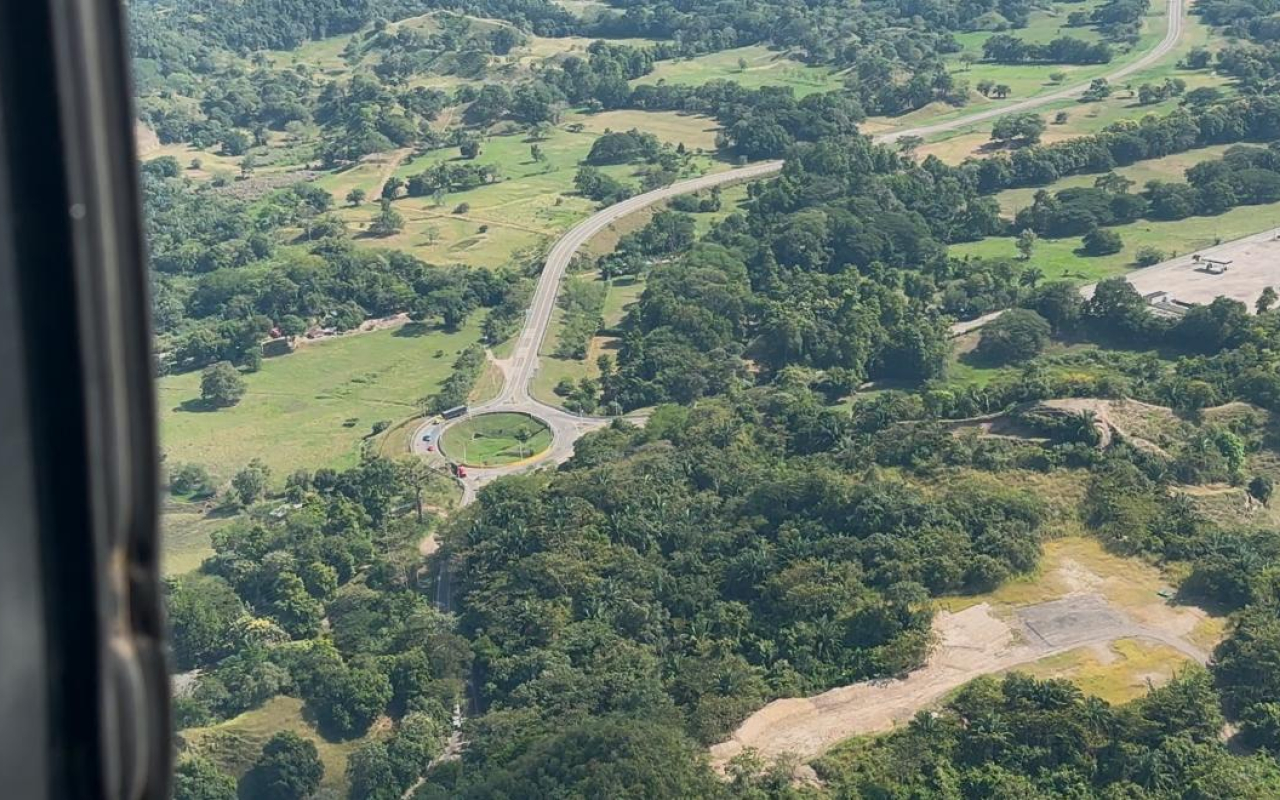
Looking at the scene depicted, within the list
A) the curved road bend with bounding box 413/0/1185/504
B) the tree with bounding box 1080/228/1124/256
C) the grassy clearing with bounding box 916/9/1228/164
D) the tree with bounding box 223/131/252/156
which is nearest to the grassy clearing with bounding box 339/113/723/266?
the curved road bend with bounding box 413/0/1185/504

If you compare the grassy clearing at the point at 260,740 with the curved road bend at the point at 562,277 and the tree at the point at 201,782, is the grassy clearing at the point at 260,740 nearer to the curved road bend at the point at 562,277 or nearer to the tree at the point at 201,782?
the tree at the point at 201,782

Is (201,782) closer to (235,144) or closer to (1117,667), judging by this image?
(1117,667)

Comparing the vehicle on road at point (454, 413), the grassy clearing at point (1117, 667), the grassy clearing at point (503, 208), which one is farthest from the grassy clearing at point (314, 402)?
the grassy clearing at point (1117, 667)

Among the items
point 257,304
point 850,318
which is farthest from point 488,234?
point 850,318

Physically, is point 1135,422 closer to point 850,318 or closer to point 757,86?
point 850,318

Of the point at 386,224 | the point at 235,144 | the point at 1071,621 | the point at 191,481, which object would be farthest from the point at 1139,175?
the point at 235,144

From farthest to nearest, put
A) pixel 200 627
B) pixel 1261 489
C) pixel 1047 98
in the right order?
1. pixel 1047 98
2. pixel 1261 489
3. pixel 200 627

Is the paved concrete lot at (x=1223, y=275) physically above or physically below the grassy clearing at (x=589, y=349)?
above

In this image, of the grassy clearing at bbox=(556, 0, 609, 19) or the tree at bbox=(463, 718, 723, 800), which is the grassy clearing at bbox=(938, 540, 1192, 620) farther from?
the grassy clearing at bbox=(556, 0, 609, 19)
